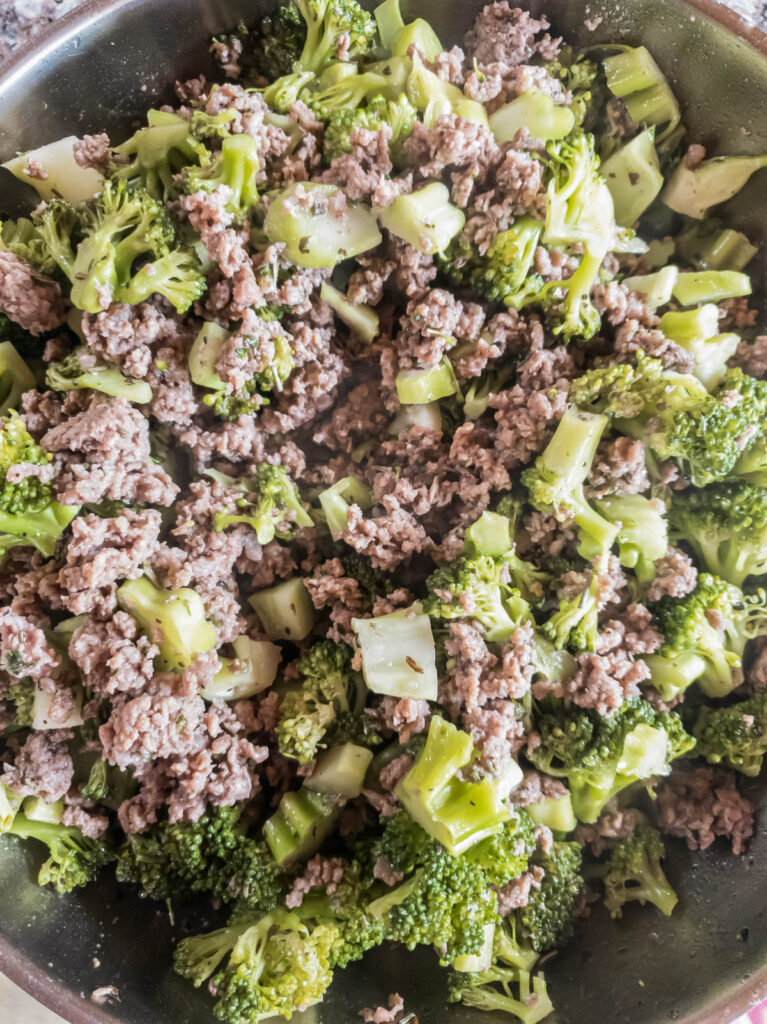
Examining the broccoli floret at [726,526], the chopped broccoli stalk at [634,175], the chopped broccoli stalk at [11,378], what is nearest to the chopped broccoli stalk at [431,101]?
the chopped broccoli stalk at [634,175]

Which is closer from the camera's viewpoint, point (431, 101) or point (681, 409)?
point (681, 409)

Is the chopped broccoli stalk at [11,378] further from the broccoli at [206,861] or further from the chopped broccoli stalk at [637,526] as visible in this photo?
the chopped broccoli stalk at [637,526]

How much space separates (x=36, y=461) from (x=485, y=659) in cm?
133

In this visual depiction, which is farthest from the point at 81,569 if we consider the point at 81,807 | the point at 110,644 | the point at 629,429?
the point at 629,429

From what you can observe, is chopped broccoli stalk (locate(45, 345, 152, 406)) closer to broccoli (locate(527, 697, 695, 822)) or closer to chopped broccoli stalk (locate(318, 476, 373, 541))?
chopped broccoli stalk (locate(318, 476, 373, 541))

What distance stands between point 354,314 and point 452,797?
1.41 metres

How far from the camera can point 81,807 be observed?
2322mm

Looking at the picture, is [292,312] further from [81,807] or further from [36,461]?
[81,807]

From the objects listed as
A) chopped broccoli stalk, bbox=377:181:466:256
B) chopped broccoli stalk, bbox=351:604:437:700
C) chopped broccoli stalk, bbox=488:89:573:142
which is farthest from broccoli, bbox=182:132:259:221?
chopped broccoli stalk, bbox=351:604:437:700

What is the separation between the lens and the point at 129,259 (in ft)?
7.04

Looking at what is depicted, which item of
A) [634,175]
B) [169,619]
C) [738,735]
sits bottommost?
[738,735]

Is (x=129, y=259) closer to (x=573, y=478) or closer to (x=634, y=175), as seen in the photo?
(x=573, y=478)

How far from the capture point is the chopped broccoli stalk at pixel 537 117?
225 centimetres

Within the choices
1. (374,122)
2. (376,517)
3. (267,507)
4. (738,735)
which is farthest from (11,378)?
(738,735)
